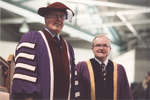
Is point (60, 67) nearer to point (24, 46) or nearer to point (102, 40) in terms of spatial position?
point (24, 46)

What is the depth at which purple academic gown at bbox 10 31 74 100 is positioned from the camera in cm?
164

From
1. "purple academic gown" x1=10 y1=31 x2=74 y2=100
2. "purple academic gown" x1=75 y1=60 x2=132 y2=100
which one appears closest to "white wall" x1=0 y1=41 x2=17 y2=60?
"purple academic gown" x1=10 y1=31 x2=74 y2=100

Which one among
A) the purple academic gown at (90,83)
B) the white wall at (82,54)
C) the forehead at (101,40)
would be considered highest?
the forehead at (101,40)

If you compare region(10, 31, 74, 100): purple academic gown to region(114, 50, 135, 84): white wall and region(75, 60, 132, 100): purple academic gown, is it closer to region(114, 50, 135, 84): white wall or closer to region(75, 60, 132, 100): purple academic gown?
region(75, 60, 132, 100): purple academic gown

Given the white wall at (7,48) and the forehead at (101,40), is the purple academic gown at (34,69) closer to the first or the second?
the white wall at (7,48)

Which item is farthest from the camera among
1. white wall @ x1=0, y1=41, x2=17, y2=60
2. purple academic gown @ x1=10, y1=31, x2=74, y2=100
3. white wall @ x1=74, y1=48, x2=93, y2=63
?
white wall @ x1=74, y1=48, x2=93, y2=63

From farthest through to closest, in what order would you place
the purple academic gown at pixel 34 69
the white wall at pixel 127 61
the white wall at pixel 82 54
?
the white wall at pixel 127 61, the white wall at pixel 82 54, the purple academic gown at pixel 34 69

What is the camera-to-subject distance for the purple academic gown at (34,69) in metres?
1.64

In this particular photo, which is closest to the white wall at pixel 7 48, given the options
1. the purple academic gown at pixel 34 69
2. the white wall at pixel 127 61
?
the purple academic gown at pixel 34 69

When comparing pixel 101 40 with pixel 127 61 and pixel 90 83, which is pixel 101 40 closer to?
pixel 90 83

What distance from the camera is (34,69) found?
5.50 feet

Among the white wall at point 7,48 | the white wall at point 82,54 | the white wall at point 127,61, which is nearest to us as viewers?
the white wall at point 7,48

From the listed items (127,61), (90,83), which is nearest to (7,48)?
(90,83)

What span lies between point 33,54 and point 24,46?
7cm
